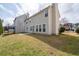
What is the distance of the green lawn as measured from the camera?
383cm

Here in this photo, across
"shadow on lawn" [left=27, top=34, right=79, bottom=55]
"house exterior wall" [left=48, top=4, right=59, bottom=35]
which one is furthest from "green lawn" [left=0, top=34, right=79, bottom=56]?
"house exterior wall" [left=48, top=4, right=59, bottom=35]

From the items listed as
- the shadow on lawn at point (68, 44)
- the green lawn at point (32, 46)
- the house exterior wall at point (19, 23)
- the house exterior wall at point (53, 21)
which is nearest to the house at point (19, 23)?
the house exterior wall at point (19, 23)

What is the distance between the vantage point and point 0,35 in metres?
4.07

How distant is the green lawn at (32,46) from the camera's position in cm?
383

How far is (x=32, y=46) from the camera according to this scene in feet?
13.3

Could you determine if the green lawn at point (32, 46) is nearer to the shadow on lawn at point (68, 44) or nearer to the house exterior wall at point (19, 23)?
the shadow on lawn at point (68, 44)

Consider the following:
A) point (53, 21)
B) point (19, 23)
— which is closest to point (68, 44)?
point (19, 23)

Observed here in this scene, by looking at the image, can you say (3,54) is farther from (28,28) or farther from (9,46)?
(28,28)

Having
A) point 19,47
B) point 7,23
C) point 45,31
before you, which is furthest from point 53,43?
point 45,31

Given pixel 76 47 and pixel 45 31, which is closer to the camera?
pixel 76 47

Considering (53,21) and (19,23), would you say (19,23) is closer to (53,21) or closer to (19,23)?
(19,23)

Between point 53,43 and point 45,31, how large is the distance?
215cm

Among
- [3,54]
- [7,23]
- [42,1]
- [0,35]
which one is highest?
[42,1]

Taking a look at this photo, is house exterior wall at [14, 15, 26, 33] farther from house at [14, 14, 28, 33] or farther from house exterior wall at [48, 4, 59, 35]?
house exterior wall at [48, 4, 59, 35]
